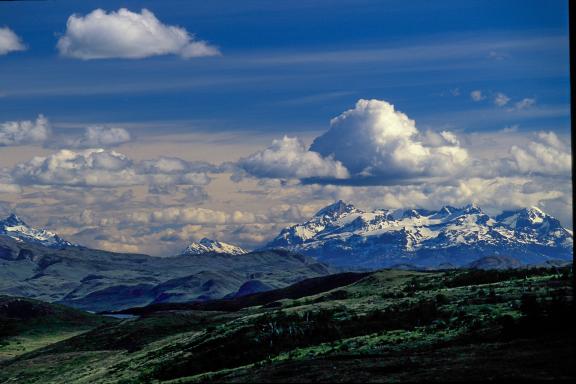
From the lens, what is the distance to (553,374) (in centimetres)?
4544

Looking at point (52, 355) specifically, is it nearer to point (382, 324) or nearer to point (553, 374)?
point (382, 324)

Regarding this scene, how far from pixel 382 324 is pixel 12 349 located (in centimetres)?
12998

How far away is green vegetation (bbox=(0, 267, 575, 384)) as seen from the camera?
52.8m

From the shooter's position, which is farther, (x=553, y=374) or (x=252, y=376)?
(x=252, y=376)

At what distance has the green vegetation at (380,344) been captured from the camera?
5278cm

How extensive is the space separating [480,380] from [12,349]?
536 ft

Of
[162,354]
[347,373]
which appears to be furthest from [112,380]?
[347,373]

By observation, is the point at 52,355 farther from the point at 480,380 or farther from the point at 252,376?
the point at 480,380

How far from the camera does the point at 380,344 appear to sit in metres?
69.6

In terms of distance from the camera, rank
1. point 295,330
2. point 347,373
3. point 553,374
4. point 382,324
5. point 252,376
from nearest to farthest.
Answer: point 553,374 < point 347,373 < point 252,376 < point 382,324 < point 295,330

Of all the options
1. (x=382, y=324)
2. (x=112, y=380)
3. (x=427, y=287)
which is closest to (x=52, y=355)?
(x=112, y=380)

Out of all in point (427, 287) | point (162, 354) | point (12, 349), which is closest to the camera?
point (162, 354)

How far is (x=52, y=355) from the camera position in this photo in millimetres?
151125

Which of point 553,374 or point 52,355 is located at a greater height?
point 553,374
